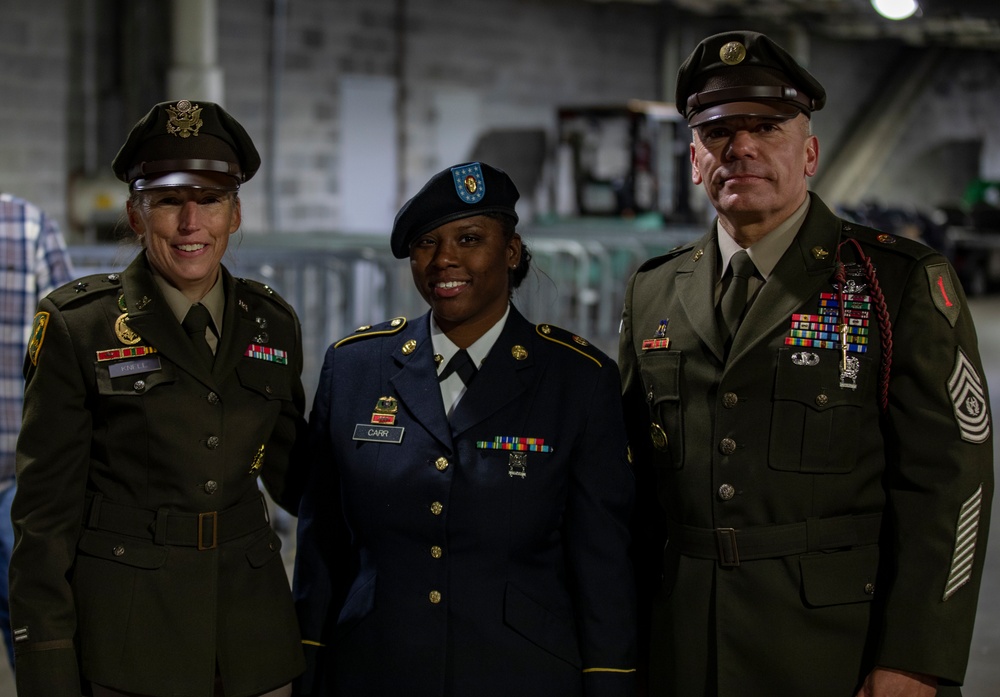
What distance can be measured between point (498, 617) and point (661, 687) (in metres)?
0.35

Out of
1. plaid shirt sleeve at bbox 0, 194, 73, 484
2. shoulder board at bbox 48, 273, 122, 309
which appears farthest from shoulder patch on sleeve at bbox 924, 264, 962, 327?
plaid shirt sleeve at bbox 0, 194, 73, 484

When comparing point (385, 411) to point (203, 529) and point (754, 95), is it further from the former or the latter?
point (754, 95)

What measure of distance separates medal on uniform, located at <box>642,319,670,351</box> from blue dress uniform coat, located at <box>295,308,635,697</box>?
0.36 feet

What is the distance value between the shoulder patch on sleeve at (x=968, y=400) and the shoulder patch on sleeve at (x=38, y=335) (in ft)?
4.90

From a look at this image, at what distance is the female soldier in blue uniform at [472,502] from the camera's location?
189 centimetres

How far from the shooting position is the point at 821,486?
74.0 inches

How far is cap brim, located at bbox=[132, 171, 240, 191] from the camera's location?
Result: 1.90 metres

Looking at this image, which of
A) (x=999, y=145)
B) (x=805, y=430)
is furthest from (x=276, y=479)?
(x=999, y=145)

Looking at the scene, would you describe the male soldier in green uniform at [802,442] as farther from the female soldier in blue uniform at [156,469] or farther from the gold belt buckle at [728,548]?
the female soldier in blue uniform at [156,469]

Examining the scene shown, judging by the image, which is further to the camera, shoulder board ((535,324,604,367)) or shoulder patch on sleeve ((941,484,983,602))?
shoulder board ((535,324,604,367))

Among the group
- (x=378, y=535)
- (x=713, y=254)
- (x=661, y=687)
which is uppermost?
(x=713, y=254)

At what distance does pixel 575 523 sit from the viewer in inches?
76.1

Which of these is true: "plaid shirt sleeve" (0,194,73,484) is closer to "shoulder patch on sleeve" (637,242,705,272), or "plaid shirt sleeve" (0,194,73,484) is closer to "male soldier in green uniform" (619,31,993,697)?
"shoulder patch on sleeve" (637,242,705,272)

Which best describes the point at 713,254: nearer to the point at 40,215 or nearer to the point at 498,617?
the point at 498,617
